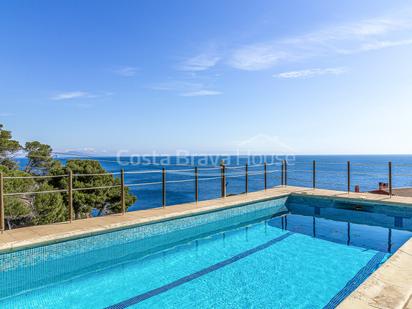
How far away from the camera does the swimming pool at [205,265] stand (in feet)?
8.96

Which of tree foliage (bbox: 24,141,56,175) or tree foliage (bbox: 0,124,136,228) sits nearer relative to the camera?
tree foliage (bbox: 0,124,136,228)

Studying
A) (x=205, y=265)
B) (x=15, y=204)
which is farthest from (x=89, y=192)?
(x=205, y=265)

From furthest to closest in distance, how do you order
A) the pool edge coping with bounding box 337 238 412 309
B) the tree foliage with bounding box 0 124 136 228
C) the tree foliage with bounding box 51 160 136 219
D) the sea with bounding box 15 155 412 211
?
Result: the tree foliage with bounding box 51 160 136 219
the tree foliage with bounding box 0 124 136 228
the sea with bounding box 15 155 412 211
the pool edge coping with bounding box 337 238 412 309

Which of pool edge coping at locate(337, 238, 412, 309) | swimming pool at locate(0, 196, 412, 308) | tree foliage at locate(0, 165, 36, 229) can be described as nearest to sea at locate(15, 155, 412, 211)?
swimming pool at locate(0, 196, 412, 308)

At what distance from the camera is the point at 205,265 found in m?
3.55

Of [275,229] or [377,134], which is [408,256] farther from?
[377,134]

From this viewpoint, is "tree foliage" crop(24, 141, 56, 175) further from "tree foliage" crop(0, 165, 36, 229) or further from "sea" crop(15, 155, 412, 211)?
"tree foliage" crop(0, 165, 36, 229)

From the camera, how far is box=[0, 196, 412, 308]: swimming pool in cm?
273

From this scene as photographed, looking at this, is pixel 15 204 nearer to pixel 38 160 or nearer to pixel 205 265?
pixel 205 265

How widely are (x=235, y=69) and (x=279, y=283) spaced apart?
32.7ft

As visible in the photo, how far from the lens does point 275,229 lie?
5262 mm

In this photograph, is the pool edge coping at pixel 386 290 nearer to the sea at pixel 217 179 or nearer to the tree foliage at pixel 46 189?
the sea at pixel 217 179

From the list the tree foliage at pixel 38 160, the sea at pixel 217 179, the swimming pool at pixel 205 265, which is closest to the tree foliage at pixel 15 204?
the sea at pixel 217 179

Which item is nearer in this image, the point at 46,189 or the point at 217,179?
the point at 46,189
